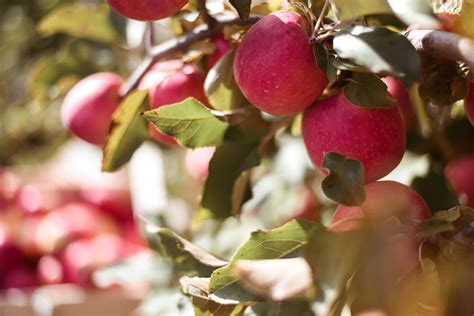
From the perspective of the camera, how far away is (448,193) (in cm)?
61

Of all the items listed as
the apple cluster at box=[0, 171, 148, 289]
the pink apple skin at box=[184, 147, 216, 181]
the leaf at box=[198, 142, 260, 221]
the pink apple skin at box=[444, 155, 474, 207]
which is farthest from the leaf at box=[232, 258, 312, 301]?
the apple cluster at box=[0, 171, 148, 289]

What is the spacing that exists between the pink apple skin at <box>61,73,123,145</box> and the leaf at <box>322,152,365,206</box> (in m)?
0.33

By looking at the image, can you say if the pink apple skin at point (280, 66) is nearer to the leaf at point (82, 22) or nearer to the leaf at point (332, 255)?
the leaf at point (332, 255)

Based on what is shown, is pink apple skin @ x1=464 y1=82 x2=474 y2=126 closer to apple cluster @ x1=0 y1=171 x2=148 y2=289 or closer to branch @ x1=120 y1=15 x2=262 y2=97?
branch @ x1=120 y1=15 x2=262 y2=97

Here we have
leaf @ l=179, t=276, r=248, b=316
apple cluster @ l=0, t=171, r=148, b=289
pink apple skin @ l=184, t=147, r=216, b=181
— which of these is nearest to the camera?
leaf @ l=179, t=276, r=248, b=316

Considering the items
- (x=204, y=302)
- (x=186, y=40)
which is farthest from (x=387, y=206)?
(x=186, y=40)

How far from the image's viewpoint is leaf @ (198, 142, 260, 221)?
1.94 feet

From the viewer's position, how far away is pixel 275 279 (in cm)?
36

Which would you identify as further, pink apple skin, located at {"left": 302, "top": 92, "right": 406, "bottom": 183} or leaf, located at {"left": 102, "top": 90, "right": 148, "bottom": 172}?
leaf, located at {"left": 102, "top": 90, "right": 148, "bottom": 172}

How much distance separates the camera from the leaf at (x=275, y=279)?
0.35m

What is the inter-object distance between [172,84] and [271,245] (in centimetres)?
22

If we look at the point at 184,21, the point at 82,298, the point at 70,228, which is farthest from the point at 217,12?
the point at 70,228

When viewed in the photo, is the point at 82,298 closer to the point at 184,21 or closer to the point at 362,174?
the point at 184,21

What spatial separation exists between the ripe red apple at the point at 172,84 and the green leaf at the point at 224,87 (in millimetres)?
61
